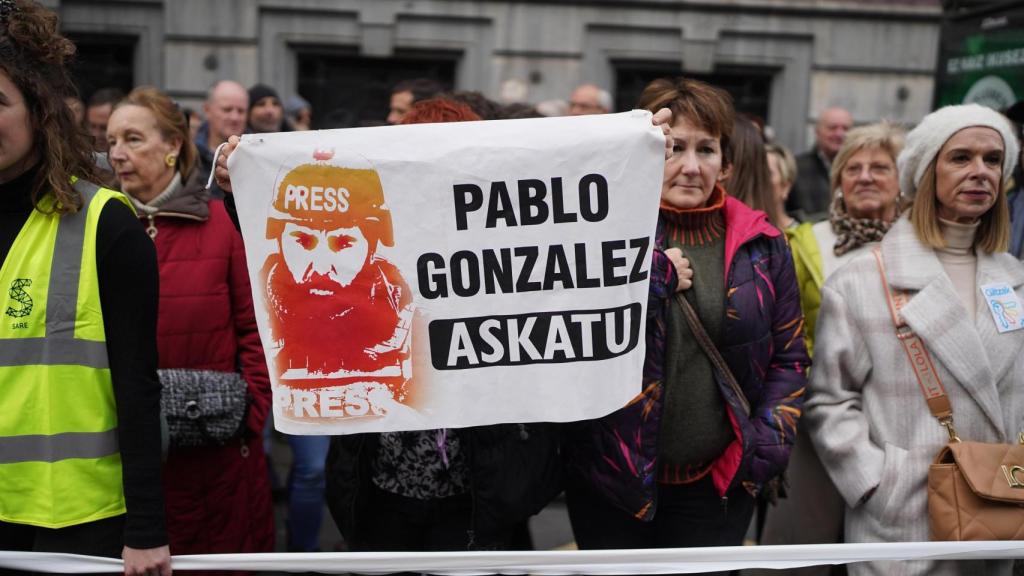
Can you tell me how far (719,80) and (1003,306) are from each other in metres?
8.08

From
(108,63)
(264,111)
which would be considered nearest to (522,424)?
(264,111)

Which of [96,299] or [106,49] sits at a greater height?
[106,49]

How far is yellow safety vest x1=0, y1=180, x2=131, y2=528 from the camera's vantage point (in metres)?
2.33

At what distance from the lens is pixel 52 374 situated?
7.66 ft

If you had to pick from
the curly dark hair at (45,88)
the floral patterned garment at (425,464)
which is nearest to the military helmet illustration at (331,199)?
the curly dark hair at (45,88)

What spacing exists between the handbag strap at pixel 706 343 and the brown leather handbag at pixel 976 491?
1.83ft

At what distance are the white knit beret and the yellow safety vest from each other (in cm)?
233

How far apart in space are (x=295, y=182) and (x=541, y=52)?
Answer: 304 inches

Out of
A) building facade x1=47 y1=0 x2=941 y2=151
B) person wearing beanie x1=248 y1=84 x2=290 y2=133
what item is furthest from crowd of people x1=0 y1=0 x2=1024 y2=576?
building facade x1=47 y1=0 x2=941 y2=151

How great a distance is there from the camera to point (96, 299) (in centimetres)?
235

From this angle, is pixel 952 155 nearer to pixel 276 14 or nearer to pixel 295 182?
pixel 295 182

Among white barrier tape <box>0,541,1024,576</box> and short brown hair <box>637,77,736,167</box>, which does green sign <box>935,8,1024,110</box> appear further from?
white barrier tape <box>0,541,1024,576</box>

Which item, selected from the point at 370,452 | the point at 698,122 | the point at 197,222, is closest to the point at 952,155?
the point at 698,122

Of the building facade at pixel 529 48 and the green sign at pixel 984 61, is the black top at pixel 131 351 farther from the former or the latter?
the building facade at pixel 529 48
